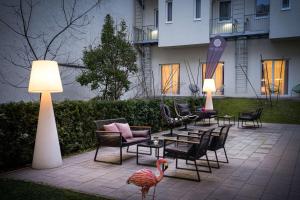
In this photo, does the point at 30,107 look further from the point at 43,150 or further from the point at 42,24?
the point at 42,24

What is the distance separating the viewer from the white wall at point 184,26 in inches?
665

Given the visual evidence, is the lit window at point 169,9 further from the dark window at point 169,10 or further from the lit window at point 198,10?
the lit window at point 198,10

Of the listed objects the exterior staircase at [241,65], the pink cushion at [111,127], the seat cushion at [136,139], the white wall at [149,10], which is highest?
the white wall at [149,10]

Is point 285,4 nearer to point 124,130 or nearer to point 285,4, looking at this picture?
point 285,4

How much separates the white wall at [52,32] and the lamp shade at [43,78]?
19.2 ft

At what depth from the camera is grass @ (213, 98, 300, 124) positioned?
43.1 feet

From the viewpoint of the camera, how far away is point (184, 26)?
17.3 m

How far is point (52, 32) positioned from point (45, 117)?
7889 mm

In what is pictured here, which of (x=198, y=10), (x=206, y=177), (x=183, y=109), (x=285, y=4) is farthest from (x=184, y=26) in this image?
(x=206, y=177)

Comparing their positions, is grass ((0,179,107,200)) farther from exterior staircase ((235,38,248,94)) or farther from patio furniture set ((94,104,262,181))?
exterior staircase ((235,38,248,94))

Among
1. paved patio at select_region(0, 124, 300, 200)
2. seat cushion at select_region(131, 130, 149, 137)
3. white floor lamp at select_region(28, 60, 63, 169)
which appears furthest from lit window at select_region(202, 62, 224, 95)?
white floor lamp at select_region(28, 60, 63, 169)

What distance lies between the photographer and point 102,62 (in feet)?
37.5

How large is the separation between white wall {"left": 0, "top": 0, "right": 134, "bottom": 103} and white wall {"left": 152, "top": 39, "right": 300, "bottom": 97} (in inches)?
162

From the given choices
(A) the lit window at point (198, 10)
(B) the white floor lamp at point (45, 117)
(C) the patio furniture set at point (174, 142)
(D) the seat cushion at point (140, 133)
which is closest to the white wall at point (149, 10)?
(A) the lit window at point (198, 10)
